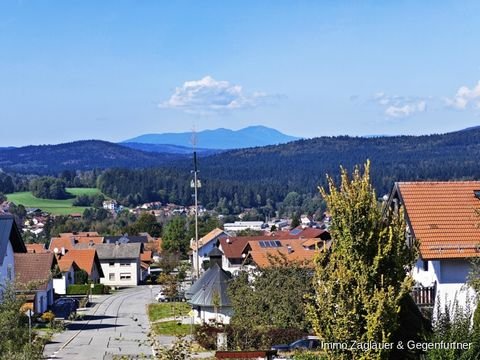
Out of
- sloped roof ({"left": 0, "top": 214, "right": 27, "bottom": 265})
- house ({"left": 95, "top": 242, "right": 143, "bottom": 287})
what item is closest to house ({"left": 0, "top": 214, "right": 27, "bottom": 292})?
sloped roof ({"left": 0, "top": 214, "right": 27, "bottom": 265})

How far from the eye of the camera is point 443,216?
25.9 metres

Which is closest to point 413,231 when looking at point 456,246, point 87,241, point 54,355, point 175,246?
point 456,246

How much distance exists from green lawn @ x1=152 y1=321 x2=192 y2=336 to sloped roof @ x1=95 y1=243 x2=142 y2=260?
4637 cm

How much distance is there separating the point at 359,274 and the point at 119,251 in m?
77.8

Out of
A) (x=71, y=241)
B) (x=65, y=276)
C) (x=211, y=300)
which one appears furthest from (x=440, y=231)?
(x=71, y=241)

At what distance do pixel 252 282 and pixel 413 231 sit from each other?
925cm

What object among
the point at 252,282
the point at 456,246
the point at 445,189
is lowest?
the point at 252,282

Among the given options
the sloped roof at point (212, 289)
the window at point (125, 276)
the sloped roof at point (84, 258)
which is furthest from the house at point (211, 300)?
the window at point (125, 276)

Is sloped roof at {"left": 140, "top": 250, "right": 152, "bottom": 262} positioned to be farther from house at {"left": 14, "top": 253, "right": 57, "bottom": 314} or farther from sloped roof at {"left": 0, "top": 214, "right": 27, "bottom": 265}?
sloped roof at {"left": 0, "top": 214, "right": 27, "bottom": 265}

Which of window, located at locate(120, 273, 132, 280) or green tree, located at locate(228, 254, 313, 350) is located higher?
green tree, located at locate(228, 254, 313, 350)

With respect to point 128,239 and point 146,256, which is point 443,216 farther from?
point 128,239

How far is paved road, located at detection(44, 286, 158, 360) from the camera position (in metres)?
31.1

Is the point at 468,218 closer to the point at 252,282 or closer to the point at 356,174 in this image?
the point at 252,282

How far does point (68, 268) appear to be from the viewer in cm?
7031
